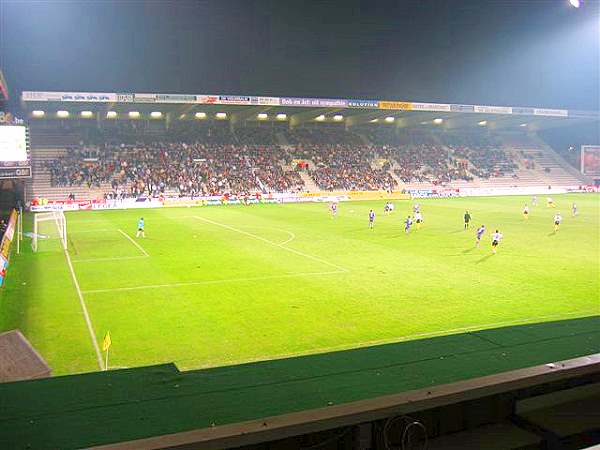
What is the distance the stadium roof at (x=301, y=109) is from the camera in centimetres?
5331

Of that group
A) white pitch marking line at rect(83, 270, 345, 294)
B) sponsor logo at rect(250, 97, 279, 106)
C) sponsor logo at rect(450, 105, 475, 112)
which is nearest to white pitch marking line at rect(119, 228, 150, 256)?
white pitch marking line at rect(83, 270, 345, 294)

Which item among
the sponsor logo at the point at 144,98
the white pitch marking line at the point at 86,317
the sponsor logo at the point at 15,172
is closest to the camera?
the white pitch marking line at the point at 86,317

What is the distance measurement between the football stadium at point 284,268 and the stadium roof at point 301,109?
0.34 m

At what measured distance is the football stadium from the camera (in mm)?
3765

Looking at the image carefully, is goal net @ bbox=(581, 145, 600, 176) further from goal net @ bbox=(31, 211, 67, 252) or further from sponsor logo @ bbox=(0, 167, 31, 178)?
sponsor logo @ bbox=(0, 167, 31, 178)

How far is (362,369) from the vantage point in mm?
4547

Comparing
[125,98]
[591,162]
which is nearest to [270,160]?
[125,98]

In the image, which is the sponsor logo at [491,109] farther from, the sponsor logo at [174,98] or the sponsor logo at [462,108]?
the sponsor logo at [174,98]

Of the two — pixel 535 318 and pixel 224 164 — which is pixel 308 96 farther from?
Result: pixel 535 318

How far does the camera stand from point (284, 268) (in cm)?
2209

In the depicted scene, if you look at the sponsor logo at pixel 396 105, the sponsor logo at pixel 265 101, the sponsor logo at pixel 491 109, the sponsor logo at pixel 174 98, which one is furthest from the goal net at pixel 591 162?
the sponsor logo at pixel 174 98

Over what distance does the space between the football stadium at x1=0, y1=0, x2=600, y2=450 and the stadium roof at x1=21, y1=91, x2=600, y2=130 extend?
1.12 ft

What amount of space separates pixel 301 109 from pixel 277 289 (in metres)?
47.6

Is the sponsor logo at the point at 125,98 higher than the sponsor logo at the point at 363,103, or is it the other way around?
the sponsor logo at the point at 363,103
